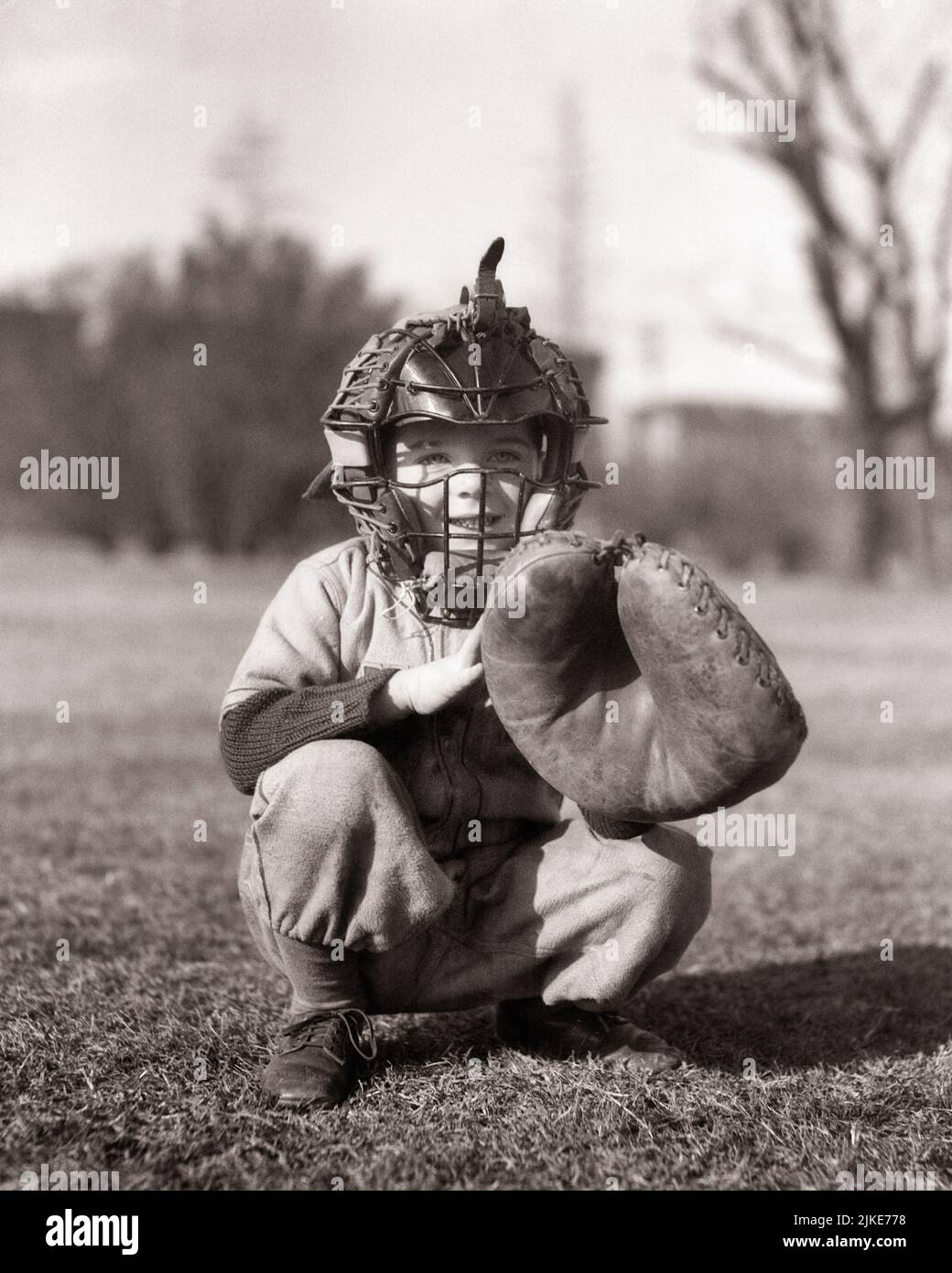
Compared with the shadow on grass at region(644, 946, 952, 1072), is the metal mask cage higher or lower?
higher

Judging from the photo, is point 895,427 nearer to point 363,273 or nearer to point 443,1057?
point 363,273

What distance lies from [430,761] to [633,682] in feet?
1.57

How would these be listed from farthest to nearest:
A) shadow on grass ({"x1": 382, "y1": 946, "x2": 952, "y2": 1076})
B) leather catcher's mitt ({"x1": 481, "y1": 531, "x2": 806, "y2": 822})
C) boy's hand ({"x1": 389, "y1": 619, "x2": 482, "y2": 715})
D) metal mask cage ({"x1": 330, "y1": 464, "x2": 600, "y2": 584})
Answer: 1. shadow on grass ({"x1": 382, "y1": 946, "x2": 952, "y2": 1076})
2. metal mask cage ({"x1": 330, "y1": 464, "x2": 600, "y2": 584})
3. boy's hand ({"x1": 389, "y1": 619, "x2": 482, "y2": 715})
4. leather catcher's mitt ({"x1": 481, "y1": 531, "x2": 806, "y2": 822})

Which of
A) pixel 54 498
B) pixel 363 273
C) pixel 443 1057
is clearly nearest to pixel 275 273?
pixel 363 273

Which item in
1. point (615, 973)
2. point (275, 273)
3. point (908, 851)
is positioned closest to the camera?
point (615, 973)

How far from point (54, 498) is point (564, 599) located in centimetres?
2075

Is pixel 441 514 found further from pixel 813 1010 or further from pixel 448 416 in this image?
pixel 813 1010

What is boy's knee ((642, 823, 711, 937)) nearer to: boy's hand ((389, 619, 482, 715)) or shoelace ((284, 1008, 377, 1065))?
boy's hand ((389, 619, 482, 715))

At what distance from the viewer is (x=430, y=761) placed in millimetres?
2627

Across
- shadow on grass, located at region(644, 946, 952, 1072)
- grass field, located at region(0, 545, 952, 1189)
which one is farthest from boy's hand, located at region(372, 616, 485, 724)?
shadow on grass, located at region(644, 946, 952, 1072)

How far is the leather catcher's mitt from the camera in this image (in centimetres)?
214

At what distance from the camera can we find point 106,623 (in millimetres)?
12281

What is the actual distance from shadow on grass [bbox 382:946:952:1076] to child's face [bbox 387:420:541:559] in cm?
102

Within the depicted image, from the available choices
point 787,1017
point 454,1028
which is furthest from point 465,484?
point 787,1017
